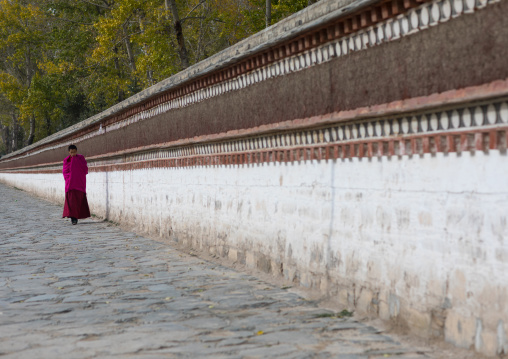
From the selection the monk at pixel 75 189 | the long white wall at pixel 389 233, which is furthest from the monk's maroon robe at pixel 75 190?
the long white wall at pixel 389 233

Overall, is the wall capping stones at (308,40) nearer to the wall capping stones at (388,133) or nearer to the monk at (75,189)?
the wall capping stones at (388,133)

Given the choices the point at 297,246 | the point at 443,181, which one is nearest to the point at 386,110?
the point at 443,181

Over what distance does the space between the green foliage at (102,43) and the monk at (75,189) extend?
22.9ft

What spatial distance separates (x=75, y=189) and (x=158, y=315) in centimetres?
974

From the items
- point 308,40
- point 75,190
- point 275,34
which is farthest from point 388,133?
point 75,190

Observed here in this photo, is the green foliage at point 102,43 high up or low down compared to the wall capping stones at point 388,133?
up

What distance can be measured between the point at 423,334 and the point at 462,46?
171 centimetres

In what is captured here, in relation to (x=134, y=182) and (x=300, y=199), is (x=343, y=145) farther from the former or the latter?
(x=134, y=182)

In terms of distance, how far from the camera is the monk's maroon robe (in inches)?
549

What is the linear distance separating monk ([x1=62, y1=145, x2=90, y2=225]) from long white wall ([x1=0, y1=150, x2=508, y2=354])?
6649 mm

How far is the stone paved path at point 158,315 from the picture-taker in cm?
405

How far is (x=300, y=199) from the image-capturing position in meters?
5.97

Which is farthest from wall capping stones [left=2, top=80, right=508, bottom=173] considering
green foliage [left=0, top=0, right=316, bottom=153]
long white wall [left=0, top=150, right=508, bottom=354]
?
green foliage [left=0, top=0, right=316, bottom=153]

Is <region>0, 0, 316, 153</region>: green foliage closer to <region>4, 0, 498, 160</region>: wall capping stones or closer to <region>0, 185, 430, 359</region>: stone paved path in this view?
<region>4, 0, 498, 160</region>: wall capping stones
